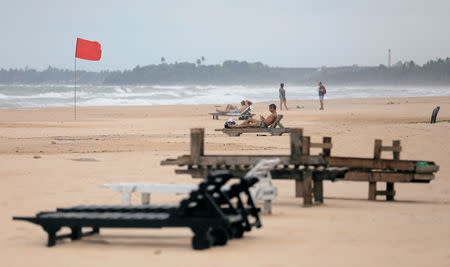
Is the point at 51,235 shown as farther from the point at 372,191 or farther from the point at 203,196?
the point at 372,191

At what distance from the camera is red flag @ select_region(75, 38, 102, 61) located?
133 ft

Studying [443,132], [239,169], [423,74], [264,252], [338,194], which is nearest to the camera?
[264,252]

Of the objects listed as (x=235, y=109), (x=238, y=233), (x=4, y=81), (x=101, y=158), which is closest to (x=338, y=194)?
(x=238, y=233)

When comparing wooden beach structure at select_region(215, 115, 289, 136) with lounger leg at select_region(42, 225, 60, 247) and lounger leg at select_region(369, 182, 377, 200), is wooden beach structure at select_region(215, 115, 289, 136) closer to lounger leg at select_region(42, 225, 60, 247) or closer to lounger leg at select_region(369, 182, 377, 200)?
lounger leg at select_region(369, 182, 377, 200)

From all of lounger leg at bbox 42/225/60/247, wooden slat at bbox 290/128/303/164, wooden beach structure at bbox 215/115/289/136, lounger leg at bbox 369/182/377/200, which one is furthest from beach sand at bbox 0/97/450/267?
wooden beach structure at bbox 215/115/289/136

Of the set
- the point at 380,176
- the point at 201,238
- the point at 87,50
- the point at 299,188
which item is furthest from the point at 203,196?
the point at 87,50

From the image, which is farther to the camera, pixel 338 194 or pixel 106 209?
pixel 338 194

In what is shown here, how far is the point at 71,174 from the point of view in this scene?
521 inches

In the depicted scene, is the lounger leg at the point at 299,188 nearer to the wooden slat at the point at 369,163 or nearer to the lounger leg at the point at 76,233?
the wooden slat at the point at 369,163

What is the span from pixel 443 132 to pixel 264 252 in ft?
45.0

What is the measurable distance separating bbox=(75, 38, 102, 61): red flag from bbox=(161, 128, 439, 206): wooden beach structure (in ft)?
100

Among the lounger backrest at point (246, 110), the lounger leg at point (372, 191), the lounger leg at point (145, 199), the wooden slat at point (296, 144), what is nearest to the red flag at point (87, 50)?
the lounger backrest at point (246, 110)

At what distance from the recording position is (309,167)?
33.6ft

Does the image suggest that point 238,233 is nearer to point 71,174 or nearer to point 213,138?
point 71,174
